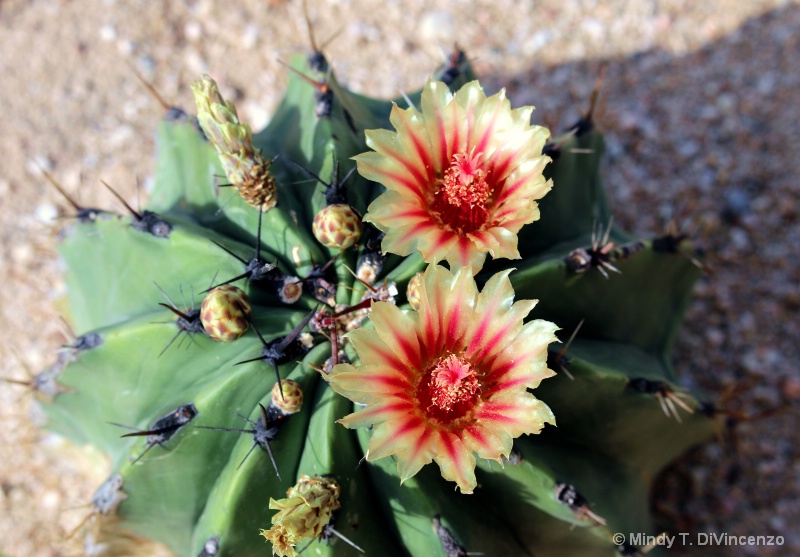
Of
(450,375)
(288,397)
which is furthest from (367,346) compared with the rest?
(288,397)

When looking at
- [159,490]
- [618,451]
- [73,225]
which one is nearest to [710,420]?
[618,451]

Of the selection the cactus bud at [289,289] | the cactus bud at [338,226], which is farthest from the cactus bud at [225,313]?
the cactus bud at [338,226]

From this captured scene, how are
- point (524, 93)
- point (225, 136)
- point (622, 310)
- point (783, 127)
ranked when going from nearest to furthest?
point (225, 136), point (622, 310), point (783, 127), point (524, 93)

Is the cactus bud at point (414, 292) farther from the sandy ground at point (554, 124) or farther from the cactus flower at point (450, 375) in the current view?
the sandy ground at point (554, 124)

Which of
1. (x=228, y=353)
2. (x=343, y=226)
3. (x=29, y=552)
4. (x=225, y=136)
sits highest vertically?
(x=225, y=136)

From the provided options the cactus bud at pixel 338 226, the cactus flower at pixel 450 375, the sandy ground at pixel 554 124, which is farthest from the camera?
the sandy ground at pixel 554 124

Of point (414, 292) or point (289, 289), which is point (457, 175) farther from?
point (289, 289)

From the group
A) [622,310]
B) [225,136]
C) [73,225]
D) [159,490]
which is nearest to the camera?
[225,136]

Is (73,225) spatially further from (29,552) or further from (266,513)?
(29,552)

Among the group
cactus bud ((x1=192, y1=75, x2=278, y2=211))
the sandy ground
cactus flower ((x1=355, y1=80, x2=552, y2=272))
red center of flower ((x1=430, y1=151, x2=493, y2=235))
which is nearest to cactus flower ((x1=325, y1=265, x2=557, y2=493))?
cactus flower ((x1=355, y1=80, x2=552, y2=272))
